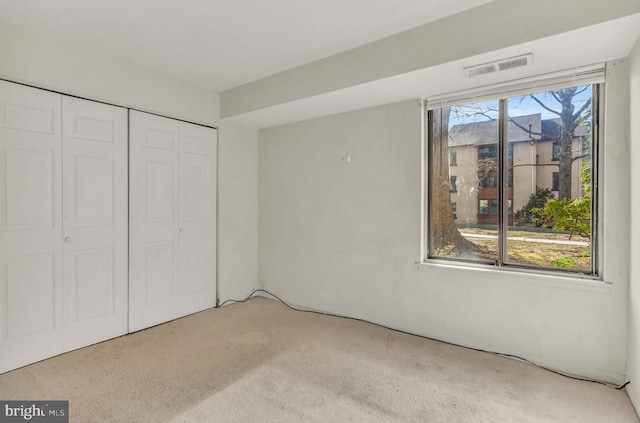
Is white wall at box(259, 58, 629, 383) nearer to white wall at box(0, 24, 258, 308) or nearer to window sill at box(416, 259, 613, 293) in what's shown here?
window sill at box(416, 259, 613, 293)

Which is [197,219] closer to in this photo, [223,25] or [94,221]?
[94,221]

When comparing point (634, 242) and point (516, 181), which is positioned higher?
point (516, 181)

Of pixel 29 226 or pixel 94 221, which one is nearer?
pixel 29 226

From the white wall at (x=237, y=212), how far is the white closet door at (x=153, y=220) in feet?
1.84

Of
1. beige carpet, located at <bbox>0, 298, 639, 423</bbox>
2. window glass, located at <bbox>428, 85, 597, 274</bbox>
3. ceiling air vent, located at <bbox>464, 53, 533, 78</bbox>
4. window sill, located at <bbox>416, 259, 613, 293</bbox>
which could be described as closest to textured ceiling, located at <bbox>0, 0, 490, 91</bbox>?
ceiling air vent, located at <bbox>464, 53, 533, 78</bbox>

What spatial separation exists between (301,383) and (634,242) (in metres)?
2.29

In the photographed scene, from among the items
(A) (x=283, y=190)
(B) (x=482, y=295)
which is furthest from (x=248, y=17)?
(B) (x=482, y=295)

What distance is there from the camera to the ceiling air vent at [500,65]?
221 centimetres

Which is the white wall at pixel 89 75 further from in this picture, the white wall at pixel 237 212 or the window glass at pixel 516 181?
the window glass at pixel 516 181

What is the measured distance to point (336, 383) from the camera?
226 cm

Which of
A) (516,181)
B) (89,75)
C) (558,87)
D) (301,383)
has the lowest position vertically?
(301,383)

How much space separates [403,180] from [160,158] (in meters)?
2.38

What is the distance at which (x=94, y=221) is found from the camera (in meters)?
2.84

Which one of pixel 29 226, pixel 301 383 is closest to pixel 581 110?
pixel 301 383
